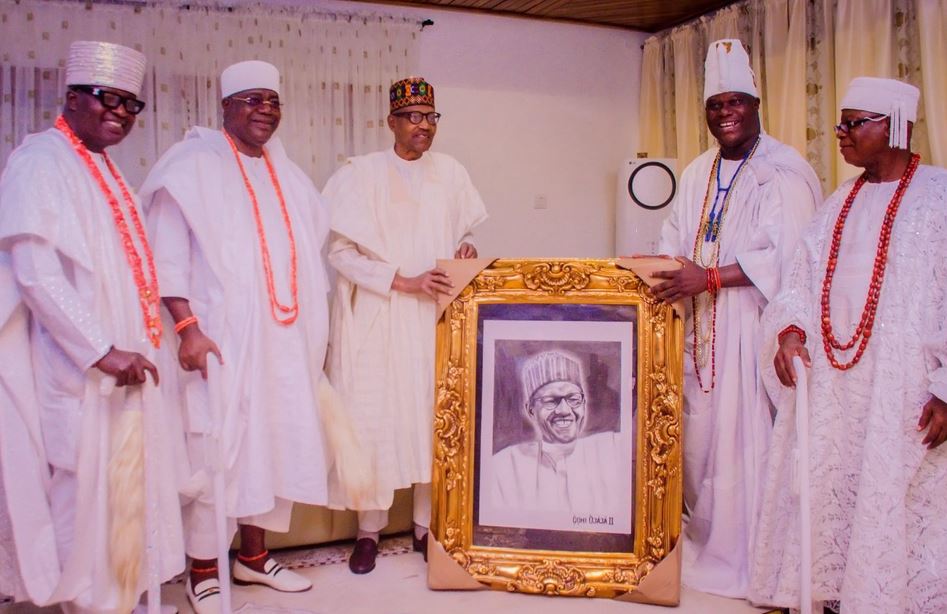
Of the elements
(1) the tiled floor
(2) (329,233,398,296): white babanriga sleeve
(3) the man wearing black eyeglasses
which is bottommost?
(1) the tiled floor

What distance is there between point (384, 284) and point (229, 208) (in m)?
0.65

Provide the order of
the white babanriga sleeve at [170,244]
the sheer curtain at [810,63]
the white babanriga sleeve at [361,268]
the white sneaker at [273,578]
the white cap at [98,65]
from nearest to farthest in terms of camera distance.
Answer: the white cap at [98,65], the white babanriga sleeve at [170,244], the white sneaker at [273,578], the white babanriga sleeve at [361,268], the sheer curtain at [810,63]

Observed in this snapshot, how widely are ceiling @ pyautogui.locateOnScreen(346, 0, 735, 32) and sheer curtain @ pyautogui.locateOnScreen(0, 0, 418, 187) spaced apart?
1.32ft

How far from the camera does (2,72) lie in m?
4.67

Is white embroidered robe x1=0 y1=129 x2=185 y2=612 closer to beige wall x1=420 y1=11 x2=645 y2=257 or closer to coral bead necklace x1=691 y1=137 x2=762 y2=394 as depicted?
coral bead necklace x1=691 y1=137 x2=762 y2=394

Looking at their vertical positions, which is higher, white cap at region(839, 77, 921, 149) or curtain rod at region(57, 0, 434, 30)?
curtain rod at region(57, 0, 434, 30)

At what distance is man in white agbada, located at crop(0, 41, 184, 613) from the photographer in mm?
2176

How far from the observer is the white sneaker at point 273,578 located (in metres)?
2.88

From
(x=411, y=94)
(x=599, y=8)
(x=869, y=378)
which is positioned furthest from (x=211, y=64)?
(x=869, y=378)

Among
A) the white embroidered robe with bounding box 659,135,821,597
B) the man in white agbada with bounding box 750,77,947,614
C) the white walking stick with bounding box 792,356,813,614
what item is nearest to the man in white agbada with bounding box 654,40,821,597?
the white embroidered robe with bounding box 659,135,821,597

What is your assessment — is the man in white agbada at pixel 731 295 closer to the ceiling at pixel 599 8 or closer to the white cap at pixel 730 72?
the white cap at pixel 730 72

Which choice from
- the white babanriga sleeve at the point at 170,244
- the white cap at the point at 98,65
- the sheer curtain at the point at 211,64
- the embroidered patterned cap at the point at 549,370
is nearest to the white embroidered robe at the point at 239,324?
the white babanriga sleeve at the point at 170,244

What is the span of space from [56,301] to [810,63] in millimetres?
4328

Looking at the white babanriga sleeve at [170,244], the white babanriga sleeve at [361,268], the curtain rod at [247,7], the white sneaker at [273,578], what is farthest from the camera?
the curtain rod at [247,7]
